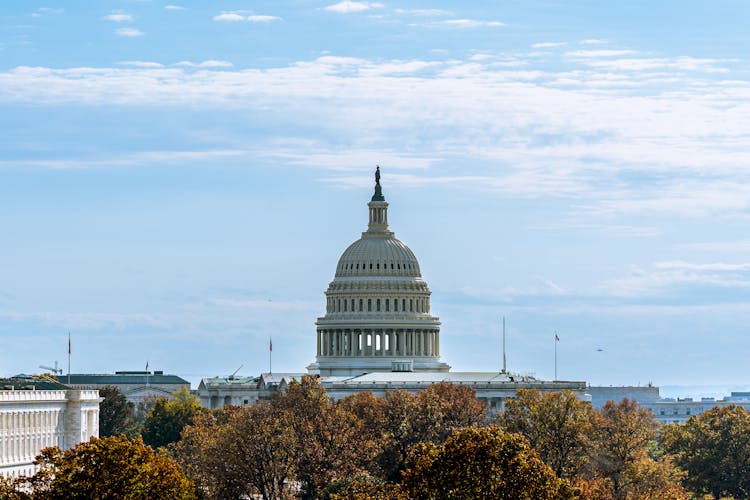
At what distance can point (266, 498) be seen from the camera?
19012 cm

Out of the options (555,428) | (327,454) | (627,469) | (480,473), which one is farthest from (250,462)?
(480,473)

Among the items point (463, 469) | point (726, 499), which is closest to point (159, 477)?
Result: point (463, 469)

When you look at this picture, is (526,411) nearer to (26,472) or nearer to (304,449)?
(304,449)

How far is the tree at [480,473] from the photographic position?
128250 millimetres

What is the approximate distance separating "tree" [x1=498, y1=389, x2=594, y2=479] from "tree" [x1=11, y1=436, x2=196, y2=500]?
37.1 meters

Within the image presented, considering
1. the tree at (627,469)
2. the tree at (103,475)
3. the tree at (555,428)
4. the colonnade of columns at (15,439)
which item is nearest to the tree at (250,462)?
the colonnade of columns at (15,439)

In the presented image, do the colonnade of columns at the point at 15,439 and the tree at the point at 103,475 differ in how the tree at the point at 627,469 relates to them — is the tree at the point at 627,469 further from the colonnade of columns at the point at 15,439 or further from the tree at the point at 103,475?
the colonnade of columns at the point at 15,439

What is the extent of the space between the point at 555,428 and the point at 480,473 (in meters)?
56.9

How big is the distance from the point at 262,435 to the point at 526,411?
21408 millimetres

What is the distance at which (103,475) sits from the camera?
461 ft

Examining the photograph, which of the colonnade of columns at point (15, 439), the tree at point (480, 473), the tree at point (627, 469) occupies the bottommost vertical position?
the tree at point (480, 473)

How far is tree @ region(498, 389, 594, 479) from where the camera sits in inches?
7028

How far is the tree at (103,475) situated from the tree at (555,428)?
3707 centimetres

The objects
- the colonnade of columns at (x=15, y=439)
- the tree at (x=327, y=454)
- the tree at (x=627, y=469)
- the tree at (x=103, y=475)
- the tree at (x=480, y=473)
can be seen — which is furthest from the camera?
the colonnade of columns at (x=15, y=439)
